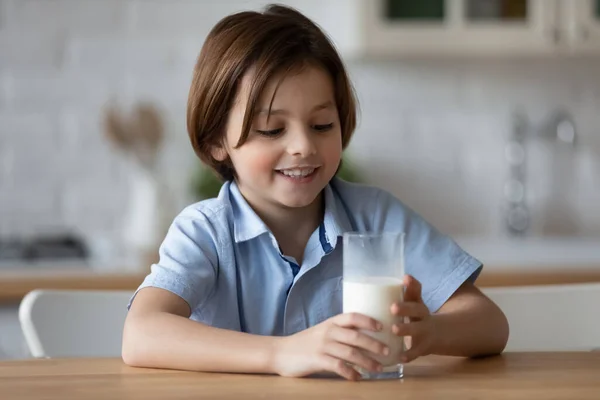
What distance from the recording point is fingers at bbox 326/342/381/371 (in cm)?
112

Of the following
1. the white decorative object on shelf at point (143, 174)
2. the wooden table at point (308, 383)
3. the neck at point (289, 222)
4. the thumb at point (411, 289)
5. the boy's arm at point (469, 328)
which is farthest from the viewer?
the white decorative object on shelf at point (143, 174)

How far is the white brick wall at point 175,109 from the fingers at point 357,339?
235 cm

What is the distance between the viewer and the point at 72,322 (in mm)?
1604

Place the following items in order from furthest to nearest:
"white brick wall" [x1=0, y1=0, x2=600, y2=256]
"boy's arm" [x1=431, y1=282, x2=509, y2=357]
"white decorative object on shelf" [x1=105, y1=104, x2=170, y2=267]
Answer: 1. "white brick wall" [x1=0, y1=0, x2=600, y2=256]
2. "white decorative object on shelf" [x1=105, y1=104, x2=170, y2=267]
3. "boy's arm" [x1=431, y1=282, x2=509, y2=357]

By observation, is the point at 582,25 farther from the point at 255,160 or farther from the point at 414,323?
the point at 414,323

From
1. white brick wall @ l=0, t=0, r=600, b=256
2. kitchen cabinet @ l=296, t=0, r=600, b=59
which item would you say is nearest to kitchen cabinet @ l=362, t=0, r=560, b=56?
kitchen cabinet @ l=296, t=0, r=600, b=59

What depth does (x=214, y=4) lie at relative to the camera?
11.3ft

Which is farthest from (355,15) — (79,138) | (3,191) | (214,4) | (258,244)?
(258,244)

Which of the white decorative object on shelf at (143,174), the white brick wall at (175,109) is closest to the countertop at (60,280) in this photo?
the white decorative object on shelf at (143,174)

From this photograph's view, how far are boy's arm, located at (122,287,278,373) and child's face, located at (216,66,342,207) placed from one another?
235 millimetres

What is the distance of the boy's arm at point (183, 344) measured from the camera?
1.18 m

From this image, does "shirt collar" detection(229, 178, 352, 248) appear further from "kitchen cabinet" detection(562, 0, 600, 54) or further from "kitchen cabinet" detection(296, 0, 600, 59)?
"kitchen cabinet" detection(562, 0, 600, 54)

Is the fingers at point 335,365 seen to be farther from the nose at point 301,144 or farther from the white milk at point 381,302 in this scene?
the nose at point 301,144

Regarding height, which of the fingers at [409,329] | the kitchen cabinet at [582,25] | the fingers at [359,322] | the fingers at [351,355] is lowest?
the fingers at [351,355]
